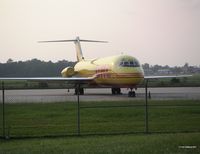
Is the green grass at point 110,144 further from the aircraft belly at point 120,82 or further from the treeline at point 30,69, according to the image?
the treeline at point 30,69

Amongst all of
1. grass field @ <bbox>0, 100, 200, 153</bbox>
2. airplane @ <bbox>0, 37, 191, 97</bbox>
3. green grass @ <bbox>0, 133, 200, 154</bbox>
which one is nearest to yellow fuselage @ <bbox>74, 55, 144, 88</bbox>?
airplane @ <bbox>0, 37, 191, 97</bbox>

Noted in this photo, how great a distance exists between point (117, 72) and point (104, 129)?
24.1 metres

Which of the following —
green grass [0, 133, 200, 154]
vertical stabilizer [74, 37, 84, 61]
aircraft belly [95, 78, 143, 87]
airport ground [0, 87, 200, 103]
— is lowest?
green grass [0, 133, 200, 154]

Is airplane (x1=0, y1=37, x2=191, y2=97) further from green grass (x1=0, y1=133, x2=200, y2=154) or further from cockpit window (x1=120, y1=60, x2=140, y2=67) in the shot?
green grass (x1=0, y1=133, x2=200, y2=154)

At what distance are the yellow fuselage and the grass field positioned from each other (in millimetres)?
13980

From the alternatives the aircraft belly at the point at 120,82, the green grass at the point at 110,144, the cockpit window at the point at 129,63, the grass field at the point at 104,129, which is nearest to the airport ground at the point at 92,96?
the aircraft belly at the point at 120,82

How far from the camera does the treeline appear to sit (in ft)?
372

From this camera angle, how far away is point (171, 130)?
1759 centimetres

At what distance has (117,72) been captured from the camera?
1662 inches

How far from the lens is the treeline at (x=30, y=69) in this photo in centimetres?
11327

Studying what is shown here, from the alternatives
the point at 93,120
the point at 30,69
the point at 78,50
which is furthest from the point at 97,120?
the point at 30,69

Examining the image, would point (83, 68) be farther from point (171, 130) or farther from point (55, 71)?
point (55, 71)

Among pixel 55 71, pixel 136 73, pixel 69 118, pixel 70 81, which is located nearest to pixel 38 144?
pixel 69 118

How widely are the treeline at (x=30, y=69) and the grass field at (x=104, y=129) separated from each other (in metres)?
85.4
